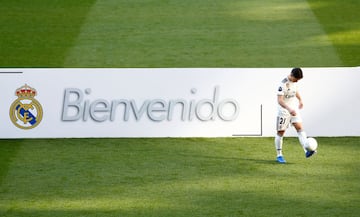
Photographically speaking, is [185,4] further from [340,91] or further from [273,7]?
[340,91]

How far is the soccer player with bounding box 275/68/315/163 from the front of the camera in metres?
16.5

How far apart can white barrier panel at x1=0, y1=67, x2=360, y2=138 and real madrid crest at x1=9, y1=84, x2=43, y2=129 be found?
2cm

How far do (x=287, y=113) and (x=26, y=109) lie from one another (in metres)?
4.48

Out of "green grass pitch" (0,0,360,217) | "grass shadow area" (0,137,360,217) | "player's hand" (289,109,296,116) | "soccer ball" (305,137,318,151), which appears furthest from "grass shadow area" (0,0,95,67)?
"soccer ball" (305,137,318,151)

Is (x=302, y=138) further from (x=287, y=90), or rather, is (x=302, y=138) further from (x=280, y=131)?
(x=287, y=90)

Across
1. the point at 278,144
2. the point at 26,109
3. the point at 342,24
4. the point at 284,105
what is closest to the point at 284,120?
the point at 284,105

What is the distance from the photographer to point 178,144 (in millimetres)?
17656

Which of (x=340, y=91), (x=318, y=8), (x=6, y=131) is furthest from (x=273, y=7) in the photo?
(x=6, y=131)

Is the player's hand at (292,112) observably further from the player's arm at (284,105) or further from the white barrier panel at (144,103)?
the white barrier panel at (144,103)

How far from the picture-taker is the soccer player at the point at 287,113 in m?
16.5

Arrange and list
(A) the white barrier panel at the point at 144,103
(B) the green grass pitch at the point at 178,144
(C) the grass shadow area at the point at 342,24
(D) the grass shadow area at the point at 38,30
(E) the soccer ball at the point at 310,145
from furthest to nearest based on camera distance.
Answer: (C) the grass shadow area at the point at 342,24 → (D) the grass shadow area at the point at 38,30 → (A) the white barrier panel at the point at 144,103 → (E) the soccer ball at the point at 310,145 → (B) the green grass pitch at the point at 178,144

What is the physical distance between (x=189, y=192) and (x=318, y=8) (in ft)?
41.7

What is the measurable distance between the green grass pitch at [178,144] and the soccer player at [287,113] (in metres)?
0.31

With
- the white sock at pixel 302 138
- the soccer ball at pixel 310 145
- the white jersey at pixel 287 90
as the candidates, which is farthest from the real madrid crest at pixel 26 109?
the soccer ball at pixel 310 145
